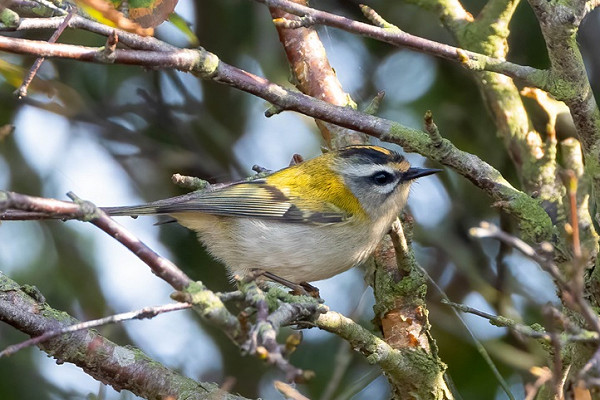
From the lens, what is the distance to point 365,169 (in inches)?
138

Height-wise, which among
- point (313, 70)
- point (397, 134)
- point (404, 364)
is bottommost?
point (404, 364)

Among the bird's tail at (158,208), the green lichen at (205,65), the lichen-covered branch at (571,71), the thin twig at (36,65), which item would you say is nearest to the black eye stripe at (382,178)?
the bird's tail at (158,208)

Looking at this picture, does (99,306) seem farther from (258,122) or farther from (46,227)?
(258,122)

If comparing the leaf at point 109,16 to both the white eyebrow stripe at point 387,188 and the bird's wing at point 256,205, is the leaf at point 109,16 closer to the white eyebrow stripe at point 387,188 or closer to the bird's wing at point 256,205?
the bird's wing at point 256,205

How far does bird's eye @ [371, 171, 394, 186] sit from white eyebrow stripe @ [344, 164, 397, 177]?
0.04ft

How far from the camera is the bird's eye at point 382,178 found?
353 centimetres

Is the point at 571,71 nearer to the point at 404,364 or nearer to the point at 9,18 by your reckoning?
the point at 404,364

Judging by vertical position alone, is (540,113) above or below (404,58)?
below

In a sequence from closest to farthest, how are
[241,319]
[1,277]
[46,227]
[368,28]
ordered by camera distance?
1. [241,319]
2. [368,28]
3. [1,277]
4. [46,227]

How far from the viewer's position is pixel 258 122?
4535 millimetres

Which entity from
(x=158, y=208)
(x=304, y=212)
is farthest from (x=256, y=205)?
(x=158, y=208)

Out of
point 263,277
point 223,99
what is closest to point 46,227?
point 223,99

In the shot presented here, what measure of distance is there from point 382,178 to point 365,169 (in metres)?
0.09

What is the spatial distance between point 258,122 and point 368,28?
222 centimetres
